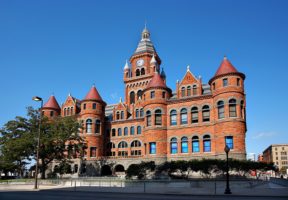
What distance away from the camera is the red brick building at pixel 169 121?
44.0 metres

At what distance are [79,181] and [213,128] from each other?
70.0 ft

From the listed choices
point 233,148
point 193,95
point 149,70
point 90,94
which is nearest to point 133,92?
point 149,70

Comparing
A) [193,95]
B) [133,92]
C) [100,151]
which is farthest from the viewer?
[133,92]

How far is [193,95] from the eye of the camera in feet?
161

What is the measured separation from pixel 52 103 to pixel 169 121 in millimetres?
28033

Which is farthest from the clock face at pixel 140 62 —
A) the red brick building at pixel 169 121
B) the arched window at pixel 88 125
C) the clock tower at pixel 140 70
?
the arched window at pixel 88 125

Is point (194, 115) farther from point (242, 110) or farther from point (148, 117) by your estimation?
point (148, 117)

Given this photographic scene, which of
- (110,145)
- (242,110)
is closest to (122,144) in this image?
(110,145)

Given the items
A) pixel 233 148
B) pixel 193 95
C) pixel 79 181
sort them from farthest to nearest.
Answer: pixel 193 95 → pixel 233 148 → pixel 79 181

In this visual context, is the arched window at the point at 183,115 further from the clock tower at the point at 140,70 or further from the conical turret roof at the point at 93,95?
the clock tower at the point at 140,70

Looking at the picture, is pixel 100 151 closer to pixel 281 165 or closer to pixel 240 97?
pixel 240 97

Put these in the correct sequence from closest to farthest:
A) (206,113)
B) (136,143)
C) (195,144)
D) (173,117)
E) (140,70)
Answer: (195,144) < (206,113) < (173,117) < (136,143) < (140,70)

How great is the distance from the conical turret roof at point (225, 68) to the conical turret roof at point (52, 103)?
1387 inches

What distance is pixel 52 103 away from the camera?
63.7 meters
